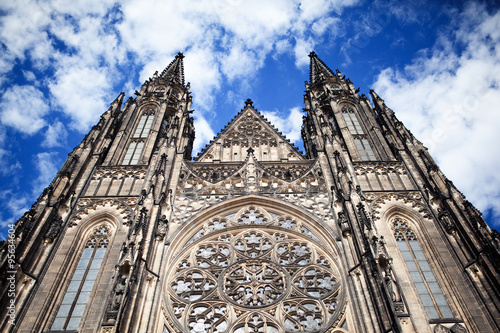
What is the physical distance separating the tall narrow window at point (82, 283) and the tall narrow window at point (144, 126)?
7422 millimetres

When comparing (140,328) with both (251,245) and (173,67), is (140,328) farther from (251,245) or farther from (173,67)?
(173,67)

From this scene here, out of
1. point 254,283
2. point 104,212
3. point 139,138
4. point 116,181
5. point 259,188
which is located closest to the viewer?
point 254,283

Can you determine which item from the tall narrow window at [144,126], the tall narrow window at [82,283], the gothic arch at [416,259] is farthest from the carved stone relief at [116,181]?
the gothic arch at [416,259]

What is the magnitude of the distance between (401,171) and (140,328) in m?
11.8

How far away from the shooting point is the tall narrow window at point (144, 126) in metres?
21.9

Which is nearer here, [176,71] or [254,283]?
[254,283]

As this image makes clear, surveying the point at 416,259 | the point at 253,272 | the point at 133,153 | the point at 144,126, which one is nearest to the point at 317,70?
the point at 144,126

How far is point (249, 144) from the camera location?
69.3 feet

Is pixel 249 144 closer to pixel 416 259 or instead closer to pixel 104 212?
pixel 104 212

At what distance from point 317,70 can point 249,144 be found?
11.7 metres

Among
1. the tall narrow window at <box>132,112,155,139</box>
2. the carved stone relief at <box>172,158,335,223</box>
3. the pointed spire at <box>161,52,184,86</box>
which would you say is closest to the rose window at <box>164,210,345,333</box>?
the carved stone relief at <box>172,158,335,223</box>

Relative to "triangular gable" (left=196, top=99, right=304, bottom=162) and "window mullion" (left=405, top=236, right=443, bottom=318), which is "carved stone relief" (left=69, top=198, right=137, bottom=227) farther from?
"window mullion" (left=405, top=236, right=443, bottom=318)

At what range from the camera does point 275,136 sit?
21.6 metres

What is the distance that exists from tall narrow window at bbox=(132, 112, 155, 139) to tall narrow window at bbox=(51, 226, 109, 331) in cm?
742
